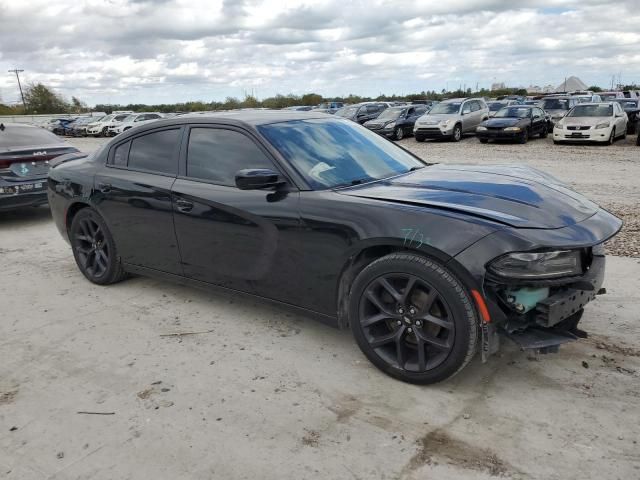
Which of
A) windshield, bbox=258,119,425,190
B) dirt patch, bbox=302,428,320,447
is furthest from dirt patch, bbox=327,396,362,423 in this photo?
windshield, bbox=258,119,425,190

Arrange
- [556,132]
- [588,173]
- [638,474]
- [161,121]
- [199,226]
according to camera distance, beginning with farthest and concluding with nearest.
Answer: [556,132] < [588,173] < [161,121] < [199,226] < [638,474]

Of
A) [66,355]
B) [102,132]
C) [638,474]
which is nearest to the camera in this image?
[638,474]

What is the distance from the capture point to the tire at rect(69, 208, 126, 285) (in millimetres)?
4984

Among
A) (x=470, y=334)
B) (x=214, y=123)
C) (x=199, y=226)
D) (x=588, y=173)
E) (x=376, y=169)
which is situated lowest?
(x=588, y=173)

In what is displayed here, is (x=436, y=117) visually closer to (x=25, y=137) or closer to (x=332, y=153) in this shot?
(x=25, y=137)

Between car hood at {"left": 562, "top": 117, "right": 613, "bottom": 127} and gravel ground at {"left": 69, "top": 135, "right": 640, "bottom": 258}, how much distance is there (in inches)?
31.1

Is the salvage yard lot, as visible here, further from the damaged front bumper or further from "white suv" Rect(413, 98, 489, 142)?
"white suv" Rect(413, 98, 489, 142)

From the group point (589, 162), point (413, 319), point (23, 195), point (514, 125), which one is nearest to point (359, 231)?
point (413, 319)

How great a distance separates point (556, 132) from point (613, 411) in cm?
1793

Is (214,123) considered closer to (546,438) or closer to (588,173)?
(546,438)

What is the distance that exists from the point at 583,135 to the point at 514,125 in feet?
8.07

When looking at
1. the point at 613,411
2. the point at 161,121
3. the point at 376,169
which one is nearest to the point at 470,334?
the point at 613,411

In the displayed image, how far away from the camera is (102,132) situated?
3706 centimetres

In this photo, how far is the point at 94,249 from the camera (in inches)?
204
